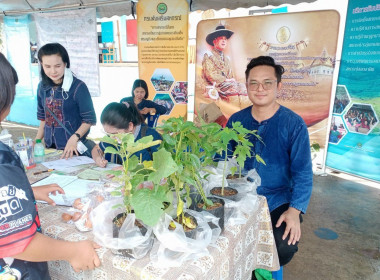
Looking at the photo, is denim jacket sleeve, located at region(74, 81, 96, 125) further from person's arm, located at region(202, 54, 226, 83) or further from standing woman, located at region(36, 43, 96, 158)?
person's arm, located at region(202, 54, 226, 83)

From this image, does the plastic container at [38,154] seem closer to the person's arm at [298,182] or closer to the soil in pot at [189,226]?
the soil in pot at [189,226]

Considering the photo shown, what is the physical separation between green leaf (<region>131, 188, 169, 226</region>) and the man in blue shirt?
1055 mm

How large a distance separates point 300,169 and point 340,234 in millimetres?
1552

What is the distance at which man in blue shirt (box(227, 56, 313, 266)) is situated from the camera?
1612mm

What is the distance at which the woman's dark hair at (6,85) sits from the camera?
0.71 metres

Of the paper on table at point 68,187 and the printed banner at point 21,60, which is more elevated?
the printed banner at point 21,60

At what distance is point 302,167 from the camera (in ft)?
5.51

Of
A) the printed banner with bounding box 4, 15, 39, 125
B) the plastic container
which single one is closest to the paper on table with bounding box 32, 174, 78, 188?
the plastic container

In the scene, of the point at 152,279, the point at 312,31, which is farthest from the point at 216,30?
the point at 152,279

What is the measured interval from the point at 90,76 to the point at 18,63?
2946mm

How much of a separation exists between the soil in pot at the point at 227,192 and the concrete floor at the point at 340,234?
1.37 metres

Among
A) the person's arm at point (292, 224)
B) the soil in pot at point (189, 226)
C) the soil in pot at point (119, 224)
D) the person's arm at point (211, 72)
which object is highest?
the person's arm at point (211, 72)

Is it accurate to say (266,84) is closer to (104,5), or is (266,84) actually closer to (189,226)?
(189,226)

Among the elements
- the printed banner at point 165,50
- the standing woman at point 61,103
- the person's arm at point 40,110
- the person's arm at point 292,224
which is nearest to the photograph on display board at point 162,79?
the printed banner at point 165,50
